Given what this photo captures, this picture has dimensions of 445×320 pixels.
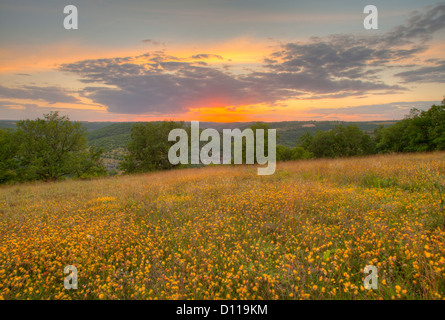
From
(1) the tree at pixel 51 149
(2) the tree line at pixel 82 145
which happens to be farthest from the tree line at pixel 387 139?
(1) the tree at pixel 51 149

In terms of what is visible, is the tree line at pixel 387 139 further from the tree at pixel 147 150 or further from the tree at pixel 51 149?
the tree at pixel 51 149

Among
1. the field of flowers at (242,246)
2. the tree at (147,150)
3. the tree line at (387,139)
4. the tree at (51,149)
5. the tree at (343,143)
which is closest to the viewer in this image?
the field of flowers at (242,246)

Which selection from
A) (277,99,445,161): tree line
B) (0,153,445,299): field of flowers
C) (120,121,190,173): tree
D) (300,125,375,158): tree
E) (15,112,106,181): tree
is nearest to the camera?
(0,153,445,299): field of flowers

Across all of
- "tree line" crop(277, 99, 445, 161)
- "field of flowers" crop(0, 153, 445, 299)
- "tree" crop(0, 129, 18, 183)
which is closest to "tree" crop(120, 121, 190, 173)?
"tree" crop(0, 129, 18, 183)

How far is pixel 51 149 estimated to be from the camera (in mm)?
24328

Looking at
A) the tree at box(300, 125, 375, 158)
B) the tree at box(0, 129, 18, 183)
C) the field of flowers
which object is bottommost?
the field of flowers

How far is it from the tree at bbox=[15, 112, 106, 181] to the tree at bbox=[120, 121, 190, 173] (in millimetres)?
5218

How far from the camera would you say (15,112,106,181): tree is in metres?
23.2

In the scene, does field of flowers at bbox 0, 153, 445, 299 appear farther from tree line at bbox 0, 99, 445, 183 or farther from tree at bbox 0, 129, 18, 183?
tree at bbox 0, 129, 18, 183

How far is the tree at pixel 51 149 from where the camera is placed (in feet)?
76.2

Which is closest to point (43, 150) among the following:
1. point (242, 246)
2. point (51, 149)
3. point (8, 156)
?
point (51, 149)

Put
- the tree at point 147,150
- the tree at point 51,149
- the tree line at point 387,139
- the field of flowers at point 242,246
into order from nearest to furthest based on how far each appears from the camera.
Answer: the field of flowers at point 242,246 → the tree at point 51,149 → the tree at point 147,150 → the tree line at point 387,139

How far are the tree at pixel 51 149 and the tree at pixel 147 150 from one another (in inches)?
205
